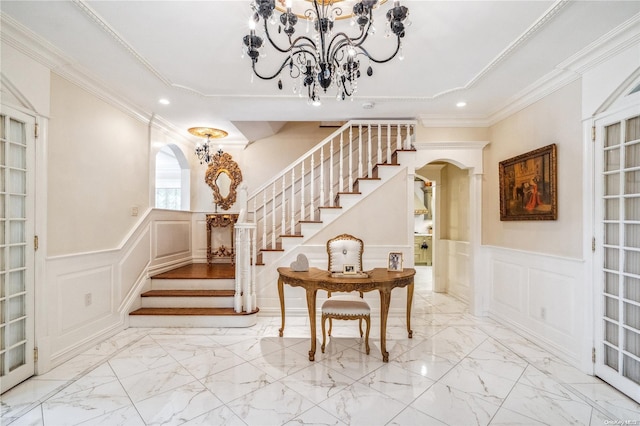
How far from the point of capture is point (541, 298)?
3.09 m

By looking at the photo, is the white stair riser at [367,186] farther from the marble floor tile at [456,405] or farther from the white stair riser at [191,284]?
the marble floor tile at [456,405]

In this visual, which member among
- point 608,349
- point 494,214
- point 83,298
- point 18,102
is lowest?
point 608,349

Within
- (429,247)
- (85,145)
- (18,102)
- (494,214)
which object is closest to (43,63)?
(18,102)

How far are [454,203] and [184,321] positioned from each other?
4.63 meters

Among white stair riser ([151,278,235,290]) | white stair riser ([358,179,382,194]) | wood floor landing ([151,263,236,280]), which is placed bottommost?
white stair riser ([151,278,235,290])

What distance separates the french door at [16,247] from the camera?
2.23 meters

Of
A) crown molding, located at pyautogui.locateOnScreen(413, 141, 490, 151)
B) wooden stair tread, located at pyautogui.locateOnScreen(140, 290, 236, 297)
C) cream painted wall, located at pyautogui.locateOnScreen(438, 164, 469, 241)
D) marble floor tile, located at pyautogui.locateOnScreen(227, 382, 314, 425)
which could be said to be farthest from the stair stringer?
marble floor tile, located at pyautogui.locateOnScreen(227, 382, 314, 425)

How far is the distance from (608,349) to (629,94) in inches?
81.1

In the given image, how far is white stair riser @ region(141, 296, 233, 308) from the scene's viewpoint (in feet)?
12.5

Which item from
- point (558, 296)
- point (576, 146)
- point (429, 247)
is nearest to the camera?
point (576, 146)

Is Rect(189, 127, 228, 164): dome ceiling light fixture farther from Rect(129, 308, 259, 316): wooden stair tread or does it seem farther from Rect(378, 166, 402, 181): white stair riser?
Rect(378, 166, 402, 181): white stair riser

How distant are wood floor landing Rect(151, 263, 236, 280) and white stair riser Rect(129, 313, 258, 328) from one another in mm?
599

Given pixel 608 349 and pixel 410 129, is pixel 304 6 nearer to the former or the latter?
pixel 410 129

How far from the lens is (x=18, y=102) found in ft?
7.66
